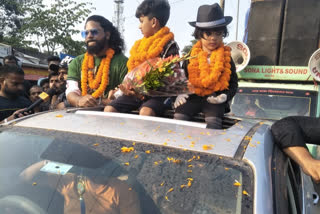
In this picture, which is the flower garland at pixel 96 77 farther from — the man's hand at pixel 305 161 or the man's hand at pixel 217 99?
the man's hand at pixel 305 161

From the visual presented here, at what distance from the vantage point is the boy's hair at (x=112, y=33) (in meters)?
2.86

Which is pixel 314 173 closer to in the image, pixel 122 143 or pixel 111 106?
pixel 122 143

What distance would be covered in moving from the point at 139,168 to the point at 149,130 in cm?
24

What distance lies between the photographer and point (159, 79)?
195 cm

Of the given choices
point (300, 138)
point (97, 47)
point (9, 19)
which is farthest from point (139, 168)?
point (9, 19)

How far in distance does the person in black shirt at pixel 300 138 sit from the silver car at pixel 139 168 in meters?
0.07

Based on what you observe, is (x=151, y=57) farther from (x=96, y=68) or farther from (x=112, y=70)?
(x=96, y=68)

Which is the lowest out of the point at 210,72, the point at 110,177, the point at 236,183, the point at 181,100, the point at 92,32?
the point at 110,177

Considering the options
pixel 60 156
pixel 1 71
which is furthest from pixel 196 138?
pixel 1 71

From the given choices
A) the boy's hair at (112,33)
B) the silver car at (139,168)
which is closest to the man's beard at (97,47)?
the boy's hair at (112,33)

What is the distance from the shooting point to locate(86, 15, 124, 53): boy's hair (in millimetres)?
2856

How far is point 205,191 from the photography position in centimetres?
116

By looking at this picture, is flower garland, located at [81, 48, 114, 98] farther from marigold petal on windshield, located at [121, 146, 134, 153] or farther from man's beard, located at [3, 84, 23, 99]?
marigold petal on windshield, located at [121, 146, 134, 153]

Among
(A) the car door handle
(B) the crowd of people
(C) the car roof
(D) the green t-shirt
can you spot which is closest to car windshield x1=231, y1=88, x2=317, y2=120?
(B) the crowd of people
